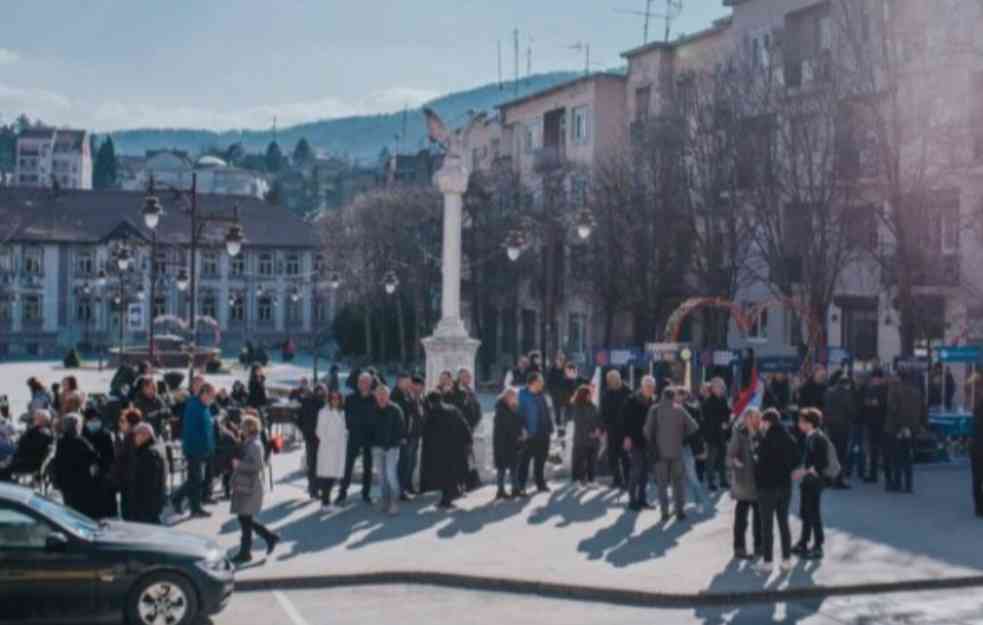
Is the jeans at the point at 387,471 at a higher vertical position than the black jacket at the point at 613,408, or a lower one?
lower

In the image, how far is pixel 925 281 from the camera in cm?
3234

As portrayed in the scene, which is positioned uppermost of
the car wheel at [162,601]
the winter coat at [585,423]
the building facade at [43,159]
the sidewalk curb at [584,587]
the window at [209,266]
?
the building facade at [43,159]

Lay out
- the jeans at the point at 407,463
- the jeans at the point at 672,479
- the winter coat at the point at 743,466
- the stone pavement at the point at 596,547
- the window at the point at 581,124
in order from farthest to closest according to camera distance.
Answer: the window at the point at 581,124
the jeans at the point at 407,463
the jeans at the point at 672,479
the winter coat at the point at 743,466
the stone pavement at the point at 596,547

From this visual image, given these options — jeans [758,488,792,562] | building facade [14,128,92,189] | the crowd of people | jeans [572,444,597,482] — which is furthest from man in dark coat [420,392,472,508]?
building facade [14,128,92,189]

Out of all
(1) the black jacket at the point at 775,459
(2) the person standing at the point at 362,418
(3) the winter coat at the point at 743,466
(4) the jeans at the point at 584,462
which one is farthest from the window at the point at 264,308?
(1) the black jacket at the point at 775,459

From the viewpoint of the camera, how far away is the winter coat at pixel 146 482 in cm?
1422

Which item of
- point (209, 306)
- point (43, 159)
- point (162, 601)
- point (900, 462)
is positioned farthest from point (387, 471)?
point (43, 159)

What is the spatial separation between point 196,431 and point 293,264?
246 feet

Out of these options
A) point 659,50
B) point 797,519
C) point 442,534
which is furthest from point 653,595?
point 659,50

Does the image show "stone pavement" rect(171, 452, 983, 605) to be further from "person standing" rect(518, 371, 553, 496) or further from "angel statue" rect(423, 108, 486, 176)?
"angel statue" rect(423, 108, 486, 176)

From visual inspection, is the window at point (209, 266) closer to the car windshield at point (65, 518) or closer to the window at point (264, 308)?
the window at point (264, 308)

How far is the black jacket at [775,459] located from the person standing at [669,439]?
2657 millimetres

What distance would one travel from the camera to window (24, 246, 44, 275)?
84.8 meters

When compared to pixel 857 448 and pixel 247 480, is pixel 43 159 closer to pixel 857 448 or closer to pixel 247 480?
pixel 857 448
